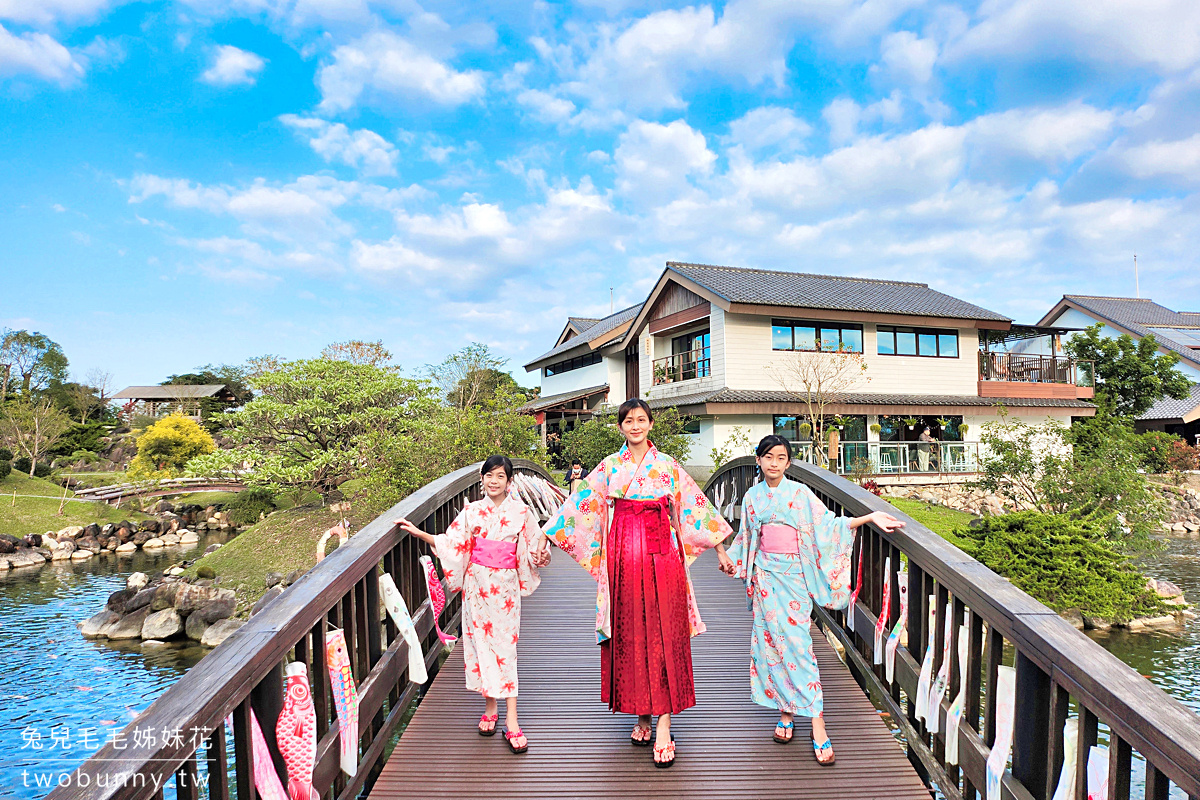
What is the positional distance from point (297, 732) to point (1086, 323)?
37782 mm

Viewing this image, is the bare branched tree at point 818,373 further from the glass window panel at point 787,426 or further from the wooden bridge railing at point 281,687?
the wooden bridge railing at point 281,687

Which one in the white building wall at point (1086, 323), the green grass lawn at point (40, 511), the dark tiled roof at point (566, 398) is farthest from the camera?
the white building wall at point (1086, 323)

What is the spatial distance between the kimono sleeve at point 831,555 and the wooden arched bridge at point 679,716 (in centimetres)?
30

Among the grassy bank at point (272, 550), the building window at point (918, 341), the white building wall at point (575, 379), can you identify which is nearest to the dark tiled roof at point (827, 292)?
the building window at point (918, 341)

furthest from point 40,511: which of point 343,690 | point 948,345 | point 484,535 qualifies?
point 948,345

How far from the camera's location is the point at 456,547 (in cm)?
317

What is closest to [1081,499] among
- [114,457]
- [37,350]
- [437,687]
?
[437,687]

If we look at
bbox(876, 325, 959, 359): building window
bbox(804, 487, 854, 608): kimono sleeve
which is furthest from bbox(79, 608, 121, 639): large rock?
bbox(876, 325, 959, 359): building window

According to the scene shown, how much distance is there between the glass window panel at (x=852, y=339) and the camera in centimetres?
1850

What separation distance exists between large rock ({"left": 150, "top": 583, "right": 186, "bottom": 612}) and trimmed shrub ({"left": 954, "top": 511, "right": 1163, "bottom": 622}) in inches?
569

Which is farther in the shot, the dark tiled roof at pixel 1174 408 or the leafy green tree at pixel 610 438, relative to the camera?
the dark tiled roof at pixel 1174 408

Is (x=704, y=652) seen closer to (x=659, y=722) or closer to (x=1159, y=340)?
(x=659, y=722)

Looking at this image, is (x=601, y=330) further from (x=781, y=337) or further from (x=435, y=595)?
(x=435, y=595)

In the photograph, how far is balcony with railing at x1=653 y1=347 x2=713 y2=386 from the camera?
18781mm
